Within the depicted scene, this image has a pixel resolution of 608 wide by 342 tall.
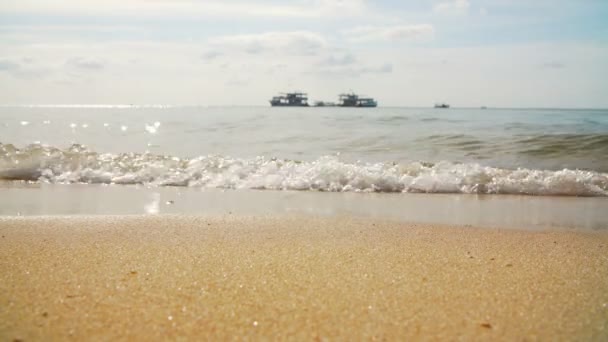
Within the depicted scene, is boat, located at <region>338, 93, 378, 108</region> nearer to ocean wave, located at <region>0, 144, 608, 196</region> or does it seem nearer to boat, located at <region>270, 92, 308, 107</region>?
boat, located at <region>270, 92, 308, 107</region>

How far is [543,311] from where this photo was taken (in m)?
2.64

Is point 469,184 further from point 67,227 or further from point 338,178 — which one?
point 67,227

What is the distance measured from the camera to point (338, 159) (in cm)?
1194

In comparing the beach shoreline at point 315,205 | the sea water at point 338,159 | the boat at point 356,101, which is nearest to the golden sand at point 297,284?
the beach shoreline at point 315,205

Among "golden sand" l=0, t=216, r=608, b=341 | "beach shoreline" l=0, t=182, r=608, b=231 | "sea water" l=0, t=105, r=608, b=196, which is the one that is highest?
"sea water" l=0, t=105, r=608, b=196

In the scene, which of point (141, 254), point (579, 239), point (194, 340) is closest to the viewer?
point (194, 340)

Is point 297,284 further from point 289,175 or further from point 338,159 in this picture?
point 338,159

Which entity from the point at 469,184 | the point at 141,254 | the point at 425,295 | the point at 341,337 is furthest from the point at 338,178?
the point at 341,337

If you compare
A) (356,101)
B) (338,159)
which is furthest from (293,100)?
(338,159)

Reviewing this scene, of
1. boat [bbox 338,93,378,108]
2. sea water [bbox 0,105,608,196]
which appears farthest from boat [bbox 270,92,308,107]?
sea water [bbox 0,105,608,196]

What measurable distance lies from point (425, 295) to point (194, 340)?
1.28 meters

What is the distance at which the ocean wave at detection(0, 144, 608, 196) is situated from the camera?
813cm

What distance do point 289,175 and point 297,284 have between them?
19.3 ft

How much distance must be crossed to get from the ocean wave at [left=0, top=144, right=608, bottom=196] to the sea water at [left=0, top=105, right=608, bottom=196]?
0.06ft
